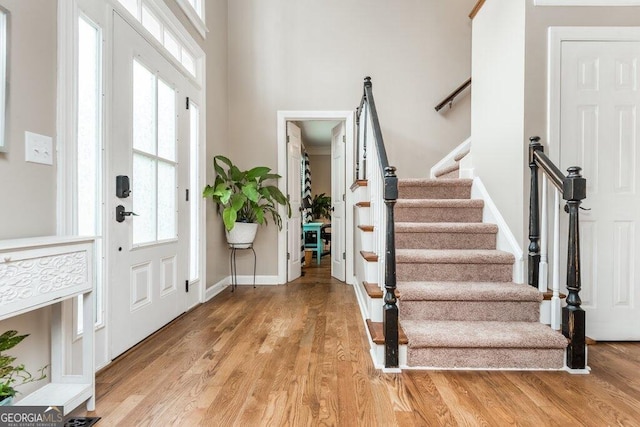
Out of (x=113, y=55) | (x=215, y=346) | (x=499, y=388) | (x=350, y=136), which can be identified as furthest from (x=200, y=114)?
(x=499, y=388)

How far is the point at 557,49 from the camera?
2373 mm

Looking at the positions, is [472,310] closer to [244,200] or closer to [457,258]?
[457,258]

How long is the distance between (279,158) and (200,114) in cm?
112

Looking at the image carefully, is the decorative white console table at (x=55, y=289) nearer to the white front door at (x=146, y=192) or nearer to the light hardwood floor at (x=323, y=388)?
the light hardwood floor at (x=323, y=388)

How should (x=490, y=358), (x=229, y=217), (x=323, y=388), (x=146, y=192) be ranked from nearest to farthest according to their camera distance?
1. (x=323, y=388)
2. (x=490, y=358)
3. (x=146, y=192)
4. (x=229, y=217)

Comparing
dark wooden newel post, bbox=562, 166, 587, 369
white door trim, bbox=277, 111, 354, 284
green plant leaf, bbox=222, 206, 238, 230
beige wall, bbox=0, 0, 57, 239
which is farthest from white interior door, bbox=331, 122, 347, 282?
beige wall, bbox=0, 0, 57, 239

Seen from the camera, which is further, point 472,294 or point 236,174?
point 236,174

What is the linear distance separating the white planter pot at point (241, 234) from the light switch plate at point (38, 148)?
2.36m

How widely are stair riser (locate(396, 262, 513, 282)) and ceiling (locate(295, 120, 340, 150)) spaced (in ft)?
11.0

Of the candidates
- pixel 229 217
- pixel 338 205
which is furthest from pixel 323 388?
pixel 338 205

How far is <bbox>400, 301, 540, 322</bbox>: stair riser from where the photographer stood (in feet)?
7.04

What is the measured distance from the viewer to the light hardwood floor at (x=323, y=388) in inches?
57.8

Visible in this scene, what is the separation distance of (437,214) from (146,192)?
2.22m

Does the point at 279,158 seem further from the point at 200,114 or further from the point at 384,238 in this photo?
the point at 384,238
